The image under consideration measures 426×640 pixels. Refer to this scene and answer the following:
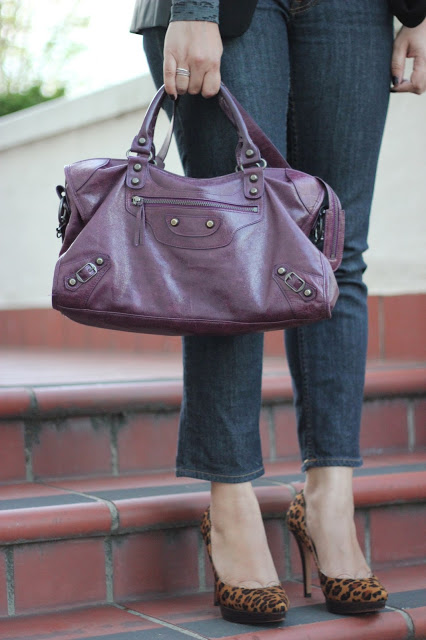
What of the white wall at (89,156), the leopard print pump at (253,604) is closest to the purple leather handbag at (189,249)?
the leopard print pump at (253,604)

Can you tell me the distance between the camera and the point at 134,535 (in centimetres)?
146

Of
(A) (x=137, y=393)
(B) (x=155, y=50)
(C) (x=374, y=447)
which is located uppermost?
(B) (x=155, y=50)

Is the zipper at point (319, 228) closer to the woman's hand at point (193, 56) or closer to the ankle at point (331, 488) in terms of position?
the woman's hand at point (193, 56)

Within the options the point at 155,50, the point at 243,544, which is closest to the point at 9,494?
the point at 243,544

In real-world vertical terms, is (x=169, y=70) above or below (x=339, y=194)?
above

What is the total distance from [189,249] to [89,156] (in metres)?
2.81

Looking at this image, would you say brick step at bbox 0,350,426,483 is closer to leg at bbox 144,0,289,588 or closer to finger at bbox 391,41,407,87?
leg at bbox 144,0,289,588

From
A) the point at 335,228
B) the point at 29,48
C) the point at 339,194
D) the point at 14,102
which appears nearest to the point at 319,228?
the point at 335,228

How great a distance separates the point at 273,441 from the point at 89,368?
82 cm

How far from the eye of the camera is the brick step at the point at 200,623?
1.23 m

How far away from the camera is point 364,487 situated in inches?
64.3

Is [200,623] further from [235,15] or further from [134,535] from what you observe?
[235,15]

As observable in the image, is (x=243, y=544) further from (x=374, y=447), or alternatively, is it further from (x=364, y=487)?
(x=374, y=447)

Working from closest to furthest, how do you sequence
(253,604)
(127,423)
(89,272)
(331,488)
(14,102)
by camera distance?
1. (89,272)
2. (253,604)
3. (331,488)
4. (127,423)
5. (14,102)
